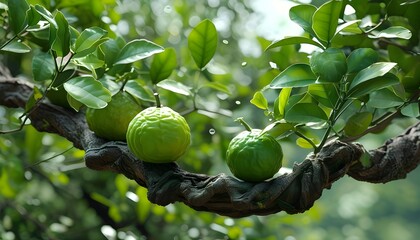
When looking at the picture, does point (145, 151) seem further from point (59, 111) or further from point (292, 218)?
point (292, 218)

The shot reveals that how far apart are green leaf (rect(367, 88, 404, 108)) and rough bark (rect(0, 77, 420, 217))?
1.7 inches

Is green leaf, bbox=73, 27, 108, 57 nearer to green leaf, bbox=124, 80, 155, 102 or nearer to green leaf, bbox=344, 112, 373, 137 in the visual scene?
green leaf, bbox=124, 80, 155, 102

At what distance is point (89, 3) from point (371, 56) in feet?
1.19

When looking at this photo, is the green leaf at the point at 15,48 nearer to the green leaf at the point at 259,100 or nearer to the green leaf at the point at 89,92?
the green leaf at the point at 89,92

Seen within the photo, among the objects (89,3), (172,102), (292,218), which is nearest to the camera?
(89,3)

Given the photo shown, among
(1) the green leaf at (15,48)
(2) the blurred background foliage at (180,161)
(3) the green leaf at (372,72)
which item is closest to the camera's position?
(3) the green leaf at (372,72)

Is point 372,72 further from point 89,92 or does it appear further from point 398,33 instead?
point 89,92

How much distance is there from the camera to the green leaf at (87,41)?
0.50m

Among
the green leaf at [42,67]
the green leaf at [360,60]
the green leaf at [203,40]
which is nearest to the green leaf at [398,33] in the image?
the green leaf at [360,60]

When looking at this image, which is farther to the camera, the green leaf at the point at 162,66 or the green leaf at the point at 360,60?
the green leaf at the point at 162,66

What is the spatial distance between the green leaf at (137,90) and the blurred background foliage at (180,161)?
9 cm

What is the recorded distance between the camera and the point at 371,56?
1.62ft

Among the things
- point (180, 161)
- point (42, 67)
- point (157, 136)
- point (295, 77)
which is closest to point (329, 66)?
point (295, 77)

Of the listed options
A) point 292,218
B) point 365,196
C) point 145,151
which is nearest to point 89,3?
point 145,151
